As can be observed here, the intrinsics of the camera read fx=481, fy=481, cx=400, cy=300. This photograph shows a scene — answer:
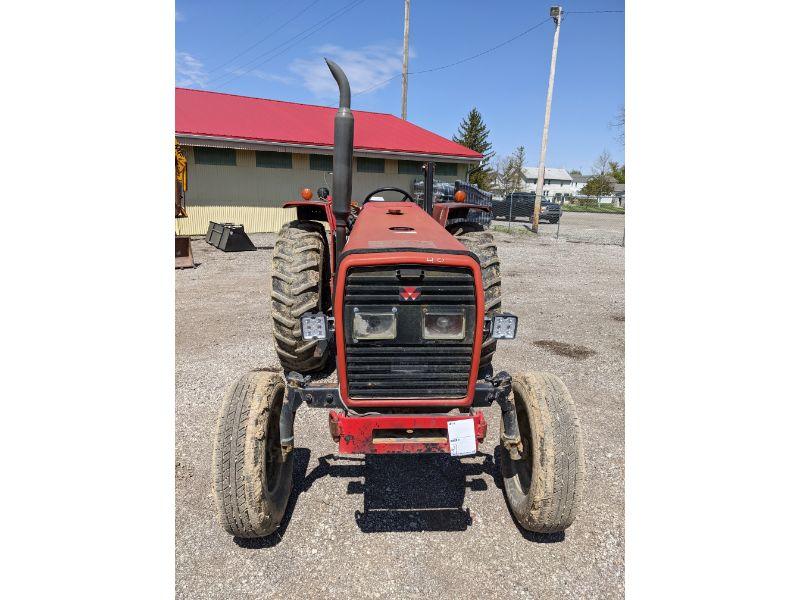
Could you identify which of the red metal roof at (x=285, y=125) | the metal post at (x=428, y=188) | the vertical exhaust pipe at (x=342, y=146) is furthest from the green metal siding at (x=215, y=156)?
the vertical exhaust pipe at (x=342, y=146)

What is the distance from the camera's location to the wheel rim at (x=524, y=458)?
270 cm

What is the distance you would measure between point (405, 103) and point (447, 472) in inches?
709

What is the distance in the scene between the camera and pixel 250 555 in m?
2.43

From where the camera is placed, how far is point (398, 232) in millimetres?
2816

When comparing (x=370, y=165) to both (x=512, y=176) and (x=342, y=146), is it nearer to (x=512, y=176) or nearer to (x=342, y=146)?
(x=342, y=146)

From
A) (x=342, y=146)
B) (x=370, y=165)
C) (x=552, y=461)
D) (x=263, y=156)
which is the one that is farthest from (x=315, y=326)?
(x=370, y=165)

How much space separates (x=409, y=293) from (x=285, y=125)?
15.2 metres

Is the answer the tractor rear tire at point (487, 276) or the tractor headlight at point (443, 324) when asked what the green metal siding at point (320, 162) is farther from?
the tractor headlight at point (443, 324)

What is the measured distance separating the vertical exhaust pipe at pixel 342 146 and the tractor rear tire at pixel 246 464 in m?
1.00

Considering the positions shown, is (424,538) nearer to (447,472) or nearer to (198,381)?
(447,472)

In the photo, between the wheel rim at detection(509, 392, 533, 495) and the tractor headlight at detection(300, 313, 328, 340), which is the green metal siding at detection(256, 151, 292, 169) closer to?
the tractor headlight at detection(300, 313, 328, 340)

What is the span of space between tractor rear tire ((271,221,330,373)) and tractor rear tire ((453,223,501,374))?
122cm

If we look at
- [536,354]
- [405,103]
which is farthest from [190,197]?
[536,354]

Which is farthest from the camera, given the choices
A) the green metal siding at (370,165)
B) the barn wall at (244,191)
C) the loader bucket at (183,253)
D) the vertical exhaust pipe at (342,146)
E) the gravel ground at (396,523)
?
the green metal siding at (370,165)
